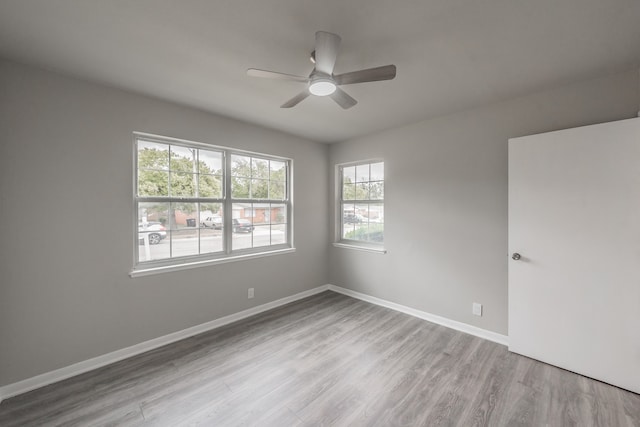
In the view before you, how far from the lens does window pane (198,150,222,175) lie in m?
2.99

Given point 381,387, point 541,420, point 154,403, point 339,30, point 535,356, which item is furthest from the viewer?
point 535,356

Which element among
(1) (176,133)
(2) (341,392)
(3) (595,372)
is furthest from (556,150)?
(1) (176,133)

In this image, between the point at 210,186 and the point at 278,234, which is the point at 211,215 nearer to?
the point at 210,186

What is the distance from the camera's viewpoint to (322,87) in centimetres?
175

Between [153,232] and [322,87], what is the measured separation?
224 centimetres

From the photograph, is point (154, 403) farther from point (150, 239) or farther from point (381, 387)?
point (381, 387)

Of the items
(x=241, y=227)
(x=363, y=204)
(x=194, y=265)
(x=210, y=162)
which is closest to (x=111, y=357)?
(x=194, y=265)

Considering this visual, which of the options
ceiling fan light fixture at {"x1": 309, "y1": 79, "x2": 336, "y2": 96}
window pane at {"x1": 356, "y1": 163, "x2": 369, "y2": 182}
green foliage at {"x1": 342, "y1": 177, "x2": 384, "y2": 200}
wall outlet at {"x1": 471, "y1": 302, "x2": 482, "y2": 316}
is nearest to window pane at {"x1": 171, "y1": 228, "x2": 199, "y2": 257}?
ceiling fan light fixture at {"x1": 309, "y1": 79, "x2": 336, "y2": 96}

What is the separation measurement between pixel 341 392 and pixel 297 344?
786 mm

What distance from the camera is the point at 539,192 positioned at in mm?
2301

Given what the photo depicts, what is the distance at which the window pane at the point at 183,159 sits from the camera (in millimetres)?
2783

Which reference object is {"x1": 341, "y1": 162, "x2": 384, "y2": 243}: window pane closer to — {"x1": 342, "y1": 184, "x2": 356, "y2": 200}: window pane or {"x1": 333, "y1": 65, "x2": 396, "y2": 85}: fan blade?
{"x1": 342, "y1": 184, "x2": 356, "y2": 200}: window pane

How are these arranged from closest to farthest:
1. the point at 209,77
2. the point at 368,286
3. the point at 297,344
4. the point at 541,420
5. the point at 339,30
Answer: the point at 339,30 → the point at 541,420 → the point at 209,77 → the point at 297,344 → the point at 368,286

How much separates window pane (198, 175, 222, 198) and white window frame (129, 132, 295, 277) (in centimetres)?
5
